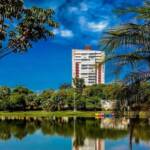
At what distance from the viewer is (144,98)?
43.1 feet

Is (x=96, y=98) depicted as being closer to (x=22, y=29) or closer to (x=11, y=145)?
(x=11, y=145)

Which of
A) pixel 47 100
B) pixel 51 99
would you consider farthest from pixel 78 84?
pixel 51 99

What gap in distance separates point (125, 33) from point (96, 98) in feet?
357

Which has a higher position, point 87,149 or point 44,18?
point 44,18

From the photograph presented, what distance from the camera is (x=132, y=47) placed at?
13242 mm

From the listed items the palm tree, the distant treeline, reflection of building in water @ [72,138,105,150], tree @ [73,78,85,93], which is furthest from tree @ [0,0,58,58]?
tree @ [73,78,85,93]

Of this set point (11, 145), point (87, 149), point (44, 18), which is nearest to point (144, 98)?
point (44, 18)

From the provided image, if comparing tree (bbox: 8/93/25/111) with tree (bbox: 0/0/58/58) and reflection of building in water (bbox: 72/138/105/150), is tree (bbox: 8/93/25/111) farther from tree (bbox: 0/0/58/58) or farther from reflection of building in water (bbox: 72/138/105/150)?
tree (bbox: 0/0/58/58)

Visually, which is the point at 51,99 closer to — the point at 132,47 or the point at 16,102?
the point at 16,102

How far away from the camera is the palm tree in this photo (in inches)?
509

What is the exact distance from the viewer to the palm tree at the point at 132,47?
42.4 ft

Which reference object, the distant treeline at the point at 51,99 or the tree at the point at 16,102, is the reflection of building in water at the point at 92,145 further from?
the tree at the point at 16,102

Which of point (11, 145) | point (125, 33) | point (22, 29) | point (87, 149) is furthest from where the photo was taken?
point (11, 145)

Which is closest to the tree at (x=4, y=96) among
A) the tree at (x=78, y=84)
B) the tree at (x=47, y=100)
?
the tree at (x=47, y=100)
